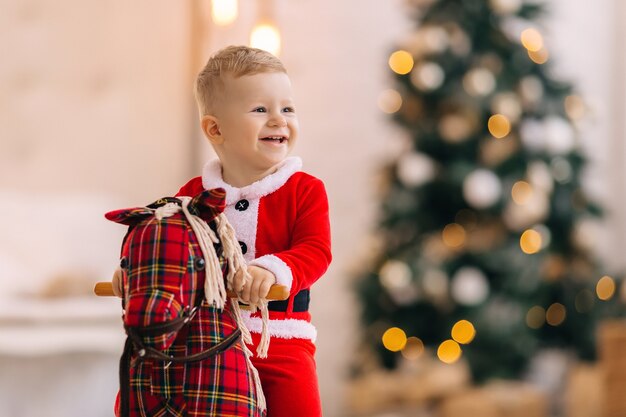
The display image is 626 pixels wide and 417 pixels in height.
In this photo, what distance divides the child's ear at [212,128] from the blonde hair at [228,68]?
1cm

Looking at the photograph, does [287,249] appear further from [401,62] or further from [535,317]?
[535,317]

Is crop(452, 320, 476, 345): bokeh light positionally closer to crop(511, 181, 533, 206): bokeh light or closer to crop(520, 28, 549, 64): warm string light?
crop(511, 181, 533, 206): bokeh light

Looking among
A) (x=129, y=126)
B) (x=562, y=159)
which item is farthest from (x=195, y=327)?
(x=562, y=159)

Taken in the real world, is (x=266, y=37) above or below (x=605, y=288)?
above

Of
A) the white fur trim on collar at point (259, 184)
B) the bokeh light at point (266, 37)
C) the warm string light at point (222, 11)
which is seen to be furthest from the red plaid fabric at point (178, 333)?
the warm string light at point (222, 11)

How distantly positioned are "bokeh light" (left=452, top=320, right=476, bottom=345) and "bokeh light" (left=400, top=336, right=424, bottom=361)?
0.54 ft

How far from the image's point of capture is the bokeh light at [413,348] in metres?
3.93

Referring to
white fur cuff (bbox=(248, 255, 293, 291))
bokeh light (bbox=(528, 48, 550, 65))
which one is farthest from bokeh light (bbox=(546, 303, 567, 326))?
white fur cuff (bbox=(248, 255, 293, 291))

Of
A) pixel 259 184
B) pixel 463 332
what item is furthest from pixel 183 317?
pixel 463 332

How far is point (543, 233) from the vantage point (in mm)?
3975

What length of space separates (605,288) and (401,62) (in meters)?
1.44

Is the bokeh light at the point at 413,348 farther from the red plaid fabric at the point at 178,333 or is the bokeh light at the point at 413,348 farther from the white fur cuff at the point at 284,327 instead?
the red plaid fabric at the point at 178,333

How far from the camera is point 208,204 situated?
3.35ft

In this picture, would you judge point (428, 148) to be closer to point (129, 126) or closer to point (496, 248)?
point (496, 248)
